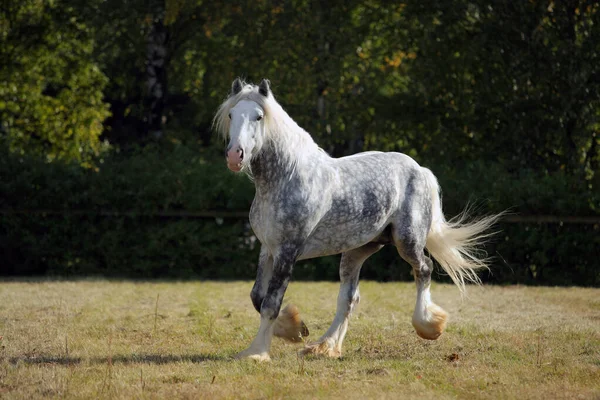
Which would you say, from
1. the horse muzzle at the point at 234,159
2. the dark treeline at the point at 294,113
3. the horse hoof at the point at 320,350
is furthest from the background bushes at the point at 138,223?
the horse muzzle at the point at 234,159

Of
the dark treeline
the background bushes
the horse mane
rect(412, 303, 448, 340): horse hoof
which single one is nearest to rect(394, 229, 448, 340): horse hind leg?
rect(412, 303, 448, 340): horse hoof

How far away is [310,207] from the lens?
6.45m

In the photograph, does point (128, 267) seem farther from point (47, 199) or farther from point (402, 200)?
point (402, 200)

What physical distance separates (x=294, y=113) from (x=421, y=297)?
12041 mm

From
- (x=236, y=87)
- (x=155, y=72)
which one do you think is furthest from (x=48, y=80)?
(x=236, y=87)

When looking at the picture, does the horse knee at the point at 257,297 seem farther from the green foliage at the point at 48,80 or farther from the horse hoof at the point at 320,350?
the green foliage at the point at 48,80

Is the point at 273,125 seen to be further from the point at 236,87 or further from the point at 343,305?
the point at 343,305

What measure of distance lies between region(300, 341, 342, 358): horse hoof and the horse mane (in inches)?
58.8

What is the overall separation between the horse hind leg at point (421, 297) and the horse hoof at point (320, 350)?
79 centimetres

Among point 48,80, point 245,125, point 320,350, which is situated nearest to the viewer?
point 245,125

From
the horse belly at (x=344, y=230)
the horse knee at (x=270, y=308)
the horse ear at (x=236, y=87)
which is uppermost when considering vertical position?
the horse ear at (x=236, y=87)

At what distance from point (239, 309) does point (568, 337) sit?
3.89 meters

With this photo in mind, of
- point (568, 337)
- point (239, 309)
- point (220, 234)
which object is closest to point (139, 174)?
point (220, 234)

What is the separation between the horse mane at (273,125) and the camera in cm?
632
